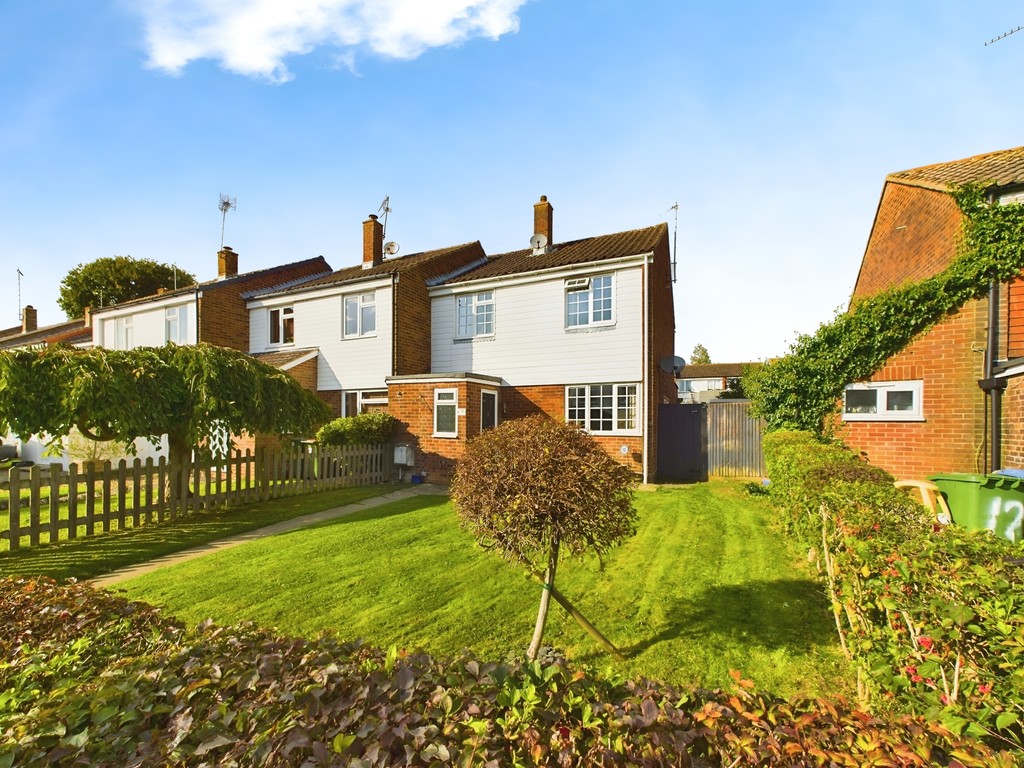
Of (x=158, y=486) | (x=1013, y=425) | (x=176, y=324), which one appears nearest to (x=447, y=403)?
(x=158, y=486)

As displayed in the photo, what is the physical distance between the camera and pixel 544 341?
16047mm

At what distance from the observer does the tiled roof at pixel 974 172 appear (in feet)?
32.0

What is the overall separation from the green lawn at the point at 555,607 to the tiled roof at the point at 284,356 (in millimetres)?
11101

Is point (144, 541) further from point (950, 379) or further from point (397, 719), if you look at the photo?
point (950, 379)

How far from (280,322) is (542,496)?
62.9 feet

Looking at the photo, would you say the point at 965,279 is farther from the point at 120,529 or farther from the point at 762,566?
the point at 120,529

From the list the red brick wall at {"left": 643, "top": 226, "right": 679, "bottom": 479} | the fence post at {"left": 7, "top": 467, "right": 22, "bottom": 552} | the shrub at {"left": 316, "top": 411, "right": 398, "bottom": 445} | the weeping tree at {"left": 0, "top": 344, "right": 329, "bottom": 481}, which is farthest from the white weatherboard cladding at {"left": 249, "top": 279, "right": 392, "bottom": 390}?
the fence post at {"left": 7, "top": 467, "right": 22, "bottom": 552}

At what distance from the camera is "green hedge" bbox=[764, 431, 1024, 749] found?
6.63ft

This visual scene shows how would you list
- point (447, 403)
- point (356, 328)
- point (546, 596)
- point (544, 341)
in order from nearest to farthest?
point (546, 596), point (447, 403), point (544, 341), point (356, 328)

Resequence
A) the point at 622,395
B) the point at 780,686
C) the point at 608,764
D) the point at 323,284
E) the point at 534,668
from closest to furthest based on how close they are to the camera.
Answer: the point at 608,764, the point at 534,668, the point at 780,686, the point at 622,395, the point at 323,284

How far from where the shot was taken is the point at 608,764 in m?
1.49

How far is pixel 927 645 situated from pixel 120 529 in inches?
435

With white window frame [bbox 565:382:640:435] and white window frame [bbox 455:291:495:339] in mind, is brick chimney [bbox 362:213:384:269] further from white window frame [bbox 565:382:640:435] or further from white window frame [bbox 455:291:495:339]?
white window frame [bbox 565:382:640:435]

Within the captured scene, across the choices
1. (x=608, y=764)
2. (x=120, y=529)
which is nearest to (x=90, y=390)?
(x=120, y=529)
